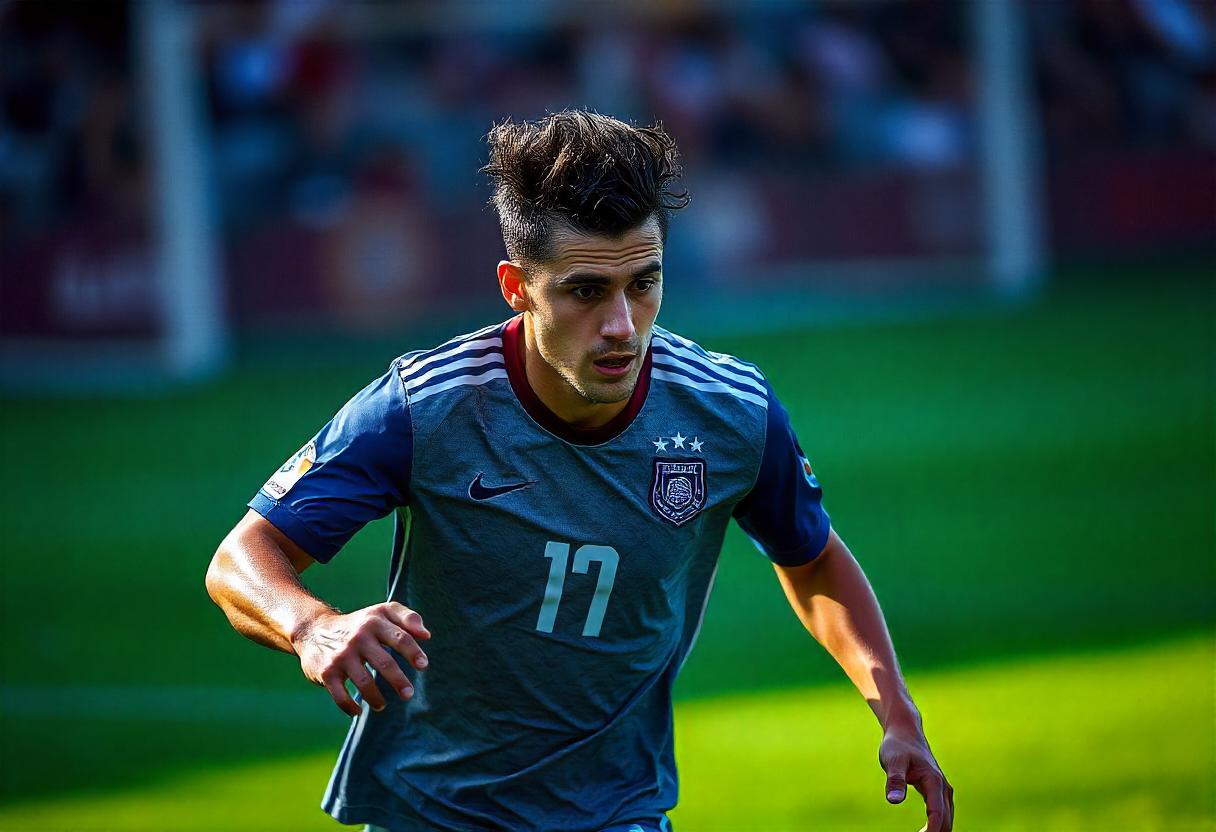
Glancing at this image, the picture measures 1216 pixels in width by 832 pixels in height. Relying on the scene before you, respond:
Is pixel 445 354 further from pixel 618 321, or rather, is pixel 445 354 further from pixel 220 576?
pixel 220 576

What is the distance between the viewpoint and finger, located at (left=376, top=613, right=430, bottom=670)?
295 cm

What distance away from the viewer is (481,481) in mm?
3721

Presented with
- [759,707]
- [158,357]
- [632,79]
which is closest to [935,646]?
[759,707]

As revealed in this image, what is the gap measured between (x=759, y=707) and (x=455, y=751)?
4.05 metres

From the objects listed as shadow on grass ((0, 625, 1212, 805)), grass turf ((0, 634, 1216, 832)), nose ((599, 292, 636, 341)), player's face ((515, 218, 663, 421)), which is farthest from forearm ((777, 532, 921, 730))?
shadow on grass ((0, 625, 1212, 805))

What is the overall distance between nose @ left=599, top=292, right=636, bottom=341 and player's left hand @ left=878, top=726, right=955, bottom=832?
107 cm

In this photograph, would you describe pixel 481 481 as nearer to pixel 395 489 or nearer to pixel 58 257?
pixel 395 489

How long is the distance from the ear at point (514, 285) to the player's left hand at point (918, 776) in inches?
→ 51.0

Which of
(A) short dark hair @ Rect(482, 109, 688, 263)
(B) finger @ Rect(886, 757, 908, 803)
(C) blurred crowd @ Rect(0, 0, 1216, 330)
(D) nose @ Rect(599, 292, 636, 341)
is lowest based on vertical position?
(B) finger @ Rect(886, 757, 908, 803)

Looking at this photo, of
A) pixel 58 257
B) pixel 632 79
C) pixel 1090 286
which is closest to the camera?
pixel 58 257

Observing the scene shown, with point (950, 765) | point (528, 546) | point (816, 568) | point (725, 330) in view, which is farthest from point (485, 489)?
point (725, 330)

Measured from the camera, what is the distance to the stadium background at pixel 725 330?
7.41 metres

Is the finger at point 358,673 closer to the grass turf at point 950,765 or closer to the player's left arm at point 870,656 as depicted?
the player's left arm at point 870,656

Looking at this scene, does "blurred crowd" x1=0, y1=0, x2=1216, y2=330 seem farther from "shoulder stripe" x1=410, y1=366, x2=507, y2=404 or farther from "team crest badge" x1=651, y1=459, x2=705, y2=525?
"team crest badge" x1=651, y1=459, x2=705, y2=525
